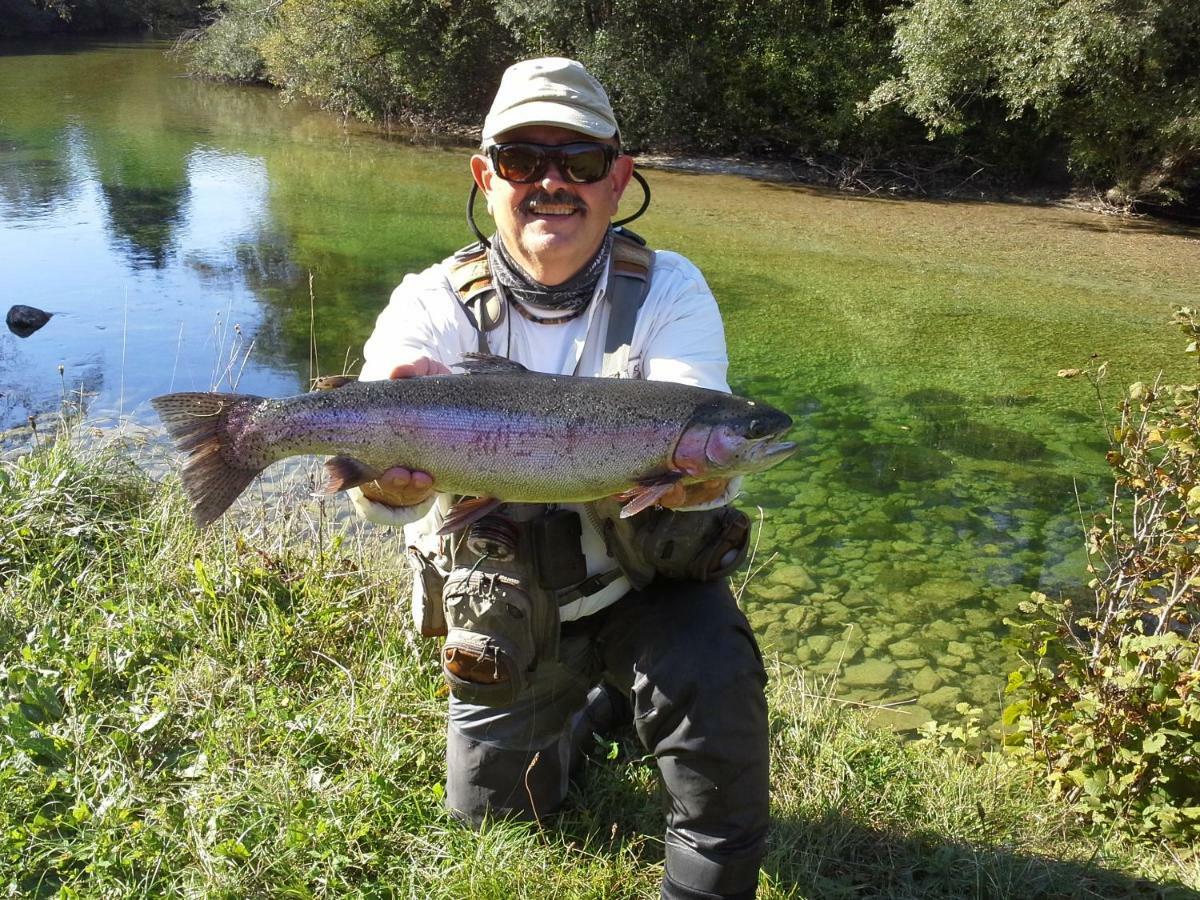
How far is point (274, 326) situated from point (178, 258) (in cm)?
388

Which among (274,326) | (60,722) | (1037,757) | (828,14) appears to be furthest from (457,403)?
(828,14)

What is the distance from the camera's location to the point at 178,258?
46.4 feet

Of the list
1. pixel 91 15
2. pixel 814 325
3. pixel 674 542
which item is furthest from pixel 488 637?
pixel 91 15

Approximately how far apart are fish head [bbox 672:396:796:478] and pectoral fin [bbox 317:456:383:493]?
962 mm

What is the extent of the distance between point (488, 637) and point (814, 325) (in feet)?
33.2

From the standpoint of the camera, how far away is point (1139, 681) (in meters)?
3.60

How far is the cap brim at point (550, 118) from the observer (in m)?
3.21

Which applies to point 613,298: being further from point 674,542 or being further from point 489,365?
point 674,542

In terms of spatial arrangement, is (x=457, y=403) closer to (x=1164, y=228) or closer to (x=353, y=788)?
(x=353, y=788)

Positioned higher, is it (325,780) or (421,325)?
(421,325)

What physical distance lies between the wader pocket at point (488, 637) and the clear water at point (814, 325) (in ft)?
9.17

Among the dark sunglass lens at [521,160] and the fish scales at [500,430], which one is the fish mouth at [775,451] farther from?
the dark sunglass lens at [521,160]

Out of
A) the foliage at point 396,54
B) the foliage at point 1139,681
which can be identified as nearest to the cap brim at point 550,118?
→ the foliage at point 1139,681

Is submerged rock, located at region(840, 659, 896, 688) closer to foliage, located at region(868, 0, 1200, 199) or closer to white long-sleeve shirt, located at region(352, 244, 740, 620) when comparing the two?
white long-sleeve shirt, located at region(352, 244, 740, 620)
